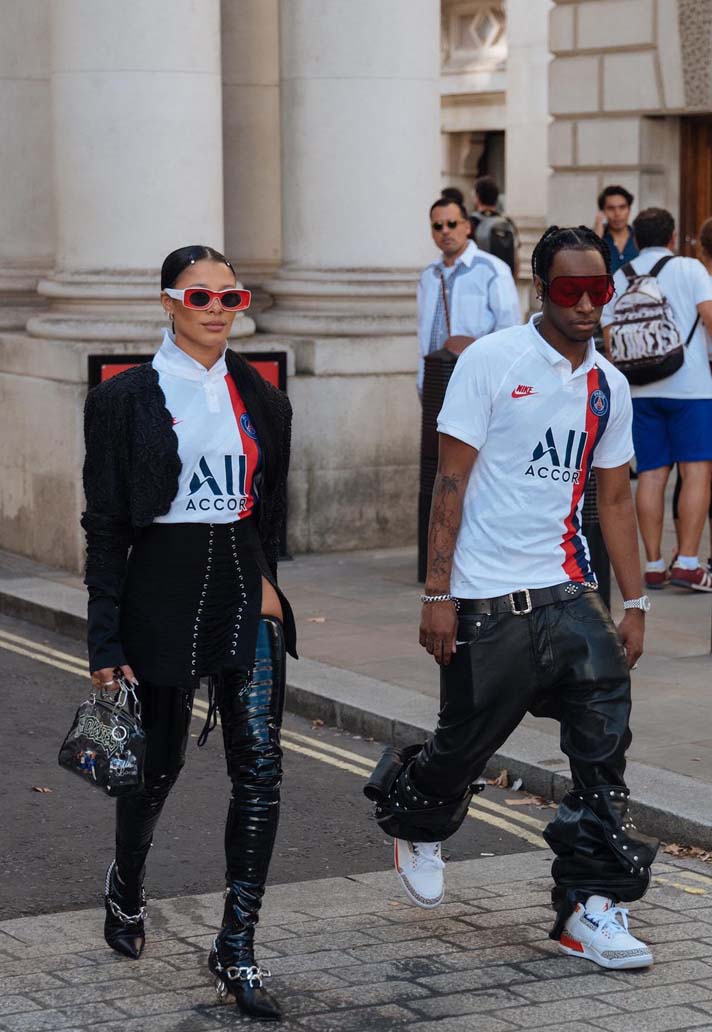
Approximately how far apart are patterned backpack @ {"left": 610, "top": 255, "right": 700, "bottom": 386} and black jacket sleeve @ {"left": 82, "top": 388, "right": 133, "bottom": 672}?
18.9 ft

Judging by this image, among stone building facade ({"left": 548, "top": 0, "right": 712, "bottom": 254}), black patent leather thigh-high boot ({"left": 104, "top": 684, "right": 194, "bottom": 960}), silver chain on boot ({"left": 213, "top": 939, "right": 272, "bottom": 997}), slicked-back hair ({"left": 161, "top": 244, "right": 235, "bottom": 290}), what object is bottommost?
silver chain on boot ({"left": 213, "top": 939, "right": 272, "bottom": 997})

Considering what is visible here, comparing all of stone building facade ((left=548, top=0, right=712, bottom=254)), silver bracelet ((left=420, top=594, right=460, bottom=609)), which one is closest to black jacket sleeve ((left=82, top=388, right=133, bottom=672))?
silver bracelet ((left=420, top=594, right=460, bottom=609))

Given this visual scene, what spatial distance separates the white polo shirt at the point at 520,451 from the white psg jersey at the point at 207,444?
57 centimetres

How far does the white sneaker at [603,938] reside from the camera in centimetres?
509

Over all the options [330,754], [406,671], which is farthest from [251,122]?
[330,754]

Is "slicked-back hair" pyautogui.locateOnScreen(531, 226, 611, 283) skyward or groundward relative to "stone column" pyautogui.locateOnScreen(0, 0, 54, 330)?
groundward

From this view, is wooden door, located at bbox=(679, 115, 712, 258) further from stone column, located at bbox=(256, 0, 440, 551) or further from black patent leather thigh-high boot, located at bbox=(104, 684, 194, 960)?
black patent leather thigh-high boot, located at bbox=(104, 684, 194, 960)

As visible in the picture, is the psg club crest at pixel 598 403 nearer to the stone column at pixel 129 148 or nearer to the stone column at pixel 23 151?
the stone column at pixel 129 148

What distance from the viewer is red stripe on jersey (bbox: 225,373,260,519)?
16.4ft

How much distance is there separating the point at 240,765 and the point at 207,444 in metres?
0.79

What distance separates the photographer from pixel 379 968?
16.8ft

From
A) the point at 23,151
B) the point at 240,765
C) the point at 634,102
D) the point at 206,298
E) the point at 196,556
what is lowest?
the point at 240,765

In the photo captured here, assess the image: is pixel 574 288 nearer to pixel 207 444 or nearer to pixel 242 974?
pixel 207 444

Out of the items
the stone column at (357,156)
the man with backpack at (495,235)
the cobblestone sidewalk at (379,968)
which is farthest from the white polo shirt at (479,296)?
the cobblestone sidewalk at (379,968)
